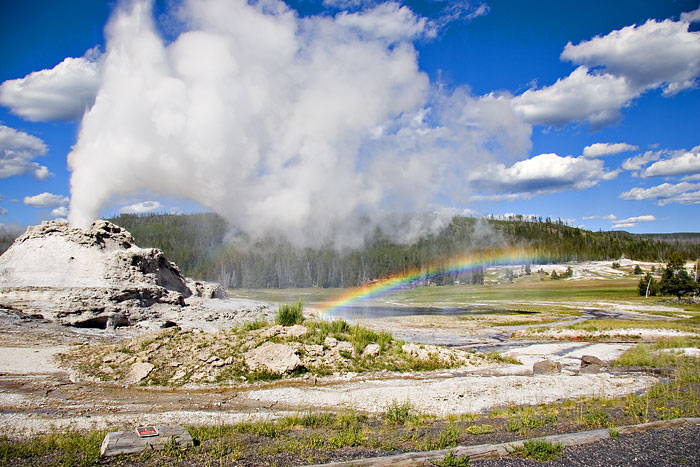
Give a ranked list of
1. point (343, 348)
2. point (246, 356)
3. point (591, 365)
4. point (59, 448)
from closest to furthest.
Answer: point (59, 448), point (246, 356), point (343, 348), point (591, 365)

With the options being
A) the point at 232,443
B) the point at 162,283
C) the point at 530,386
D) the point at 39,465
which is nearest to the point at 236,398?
the point at 232,443

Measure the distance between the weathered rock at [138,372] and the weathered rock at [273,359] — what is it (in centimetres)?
393

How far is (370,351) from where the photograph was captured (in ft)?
67.9

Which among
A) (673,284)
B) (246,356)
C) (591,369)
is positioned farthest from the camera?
(673,284)

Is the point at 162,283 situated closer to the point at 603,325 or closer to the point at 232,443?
the point at 232,443

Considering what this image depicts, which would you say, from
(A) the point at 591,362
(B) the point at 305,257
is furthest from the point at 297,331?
(B) the point at 305,257

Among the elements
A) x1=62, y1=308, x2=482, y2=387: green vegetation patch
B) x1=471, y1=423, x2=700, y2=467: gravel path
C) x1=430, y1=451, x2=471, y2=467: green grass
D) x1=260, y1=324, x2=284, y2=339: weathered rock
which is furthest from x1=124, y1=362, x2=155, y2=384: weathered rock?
x1=471, y1=423, x2=700, y2=467: gravel path

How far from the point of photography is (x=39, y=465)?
746 cm

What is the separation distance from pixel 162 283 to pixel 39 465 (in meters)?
29.3

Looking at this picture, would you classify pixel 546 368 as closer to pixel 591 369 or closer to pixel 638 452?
pixel 591 369

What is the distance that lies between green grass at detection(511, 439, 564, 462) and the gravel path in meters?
0.11

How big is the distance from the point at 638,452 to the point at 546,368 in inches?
504

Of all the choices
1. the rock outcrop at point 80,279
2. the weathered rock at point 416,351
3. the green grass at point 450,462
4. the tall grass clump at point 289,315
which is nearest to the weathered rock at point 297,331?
the tall grass clump at point 289,315

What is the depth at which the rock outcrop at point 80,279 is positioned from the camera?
26359 mm
